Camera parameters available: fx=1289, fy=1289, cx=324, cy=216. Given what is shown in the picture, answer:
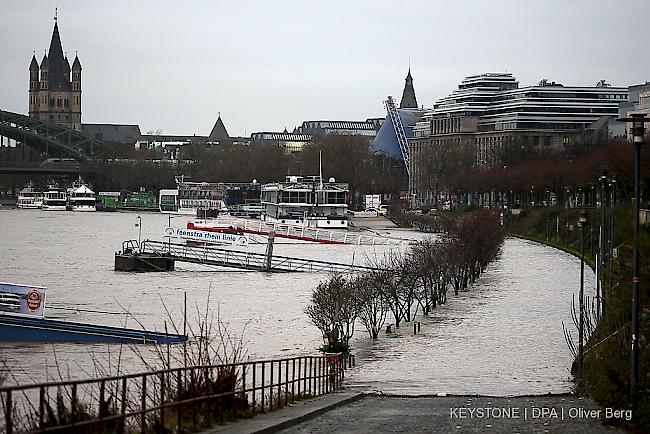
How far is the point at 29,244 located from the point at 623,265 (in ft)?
216

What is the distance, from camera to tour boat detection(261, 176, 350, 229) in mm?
131875

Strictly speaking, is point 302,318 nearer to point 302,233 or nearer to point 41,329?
point 41,329

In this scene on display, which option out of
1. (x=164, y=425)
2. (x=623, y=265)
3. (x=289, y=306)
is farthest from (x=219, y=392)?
(x=289, y=306)

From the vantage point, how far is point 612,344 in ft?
84.8

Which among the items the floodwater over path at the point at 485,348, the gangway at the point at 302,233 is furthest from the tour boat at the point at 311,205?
the floodwater over path at the point at 485,348

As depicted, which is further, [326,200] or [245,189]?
[245,189]

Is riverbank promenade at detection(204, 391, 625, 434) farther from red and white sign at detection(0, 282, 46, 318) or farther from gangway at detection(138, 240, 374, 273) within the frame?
gangway at detection(138, 240, 374, 273)

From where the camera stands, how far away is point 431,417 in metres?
19.1

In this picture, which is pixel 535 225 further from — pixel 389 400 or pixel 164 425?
pixel 164 425

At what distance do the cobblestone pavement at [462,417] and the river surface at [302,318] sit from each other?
136 inches

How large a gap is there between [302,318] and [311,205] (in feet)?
298

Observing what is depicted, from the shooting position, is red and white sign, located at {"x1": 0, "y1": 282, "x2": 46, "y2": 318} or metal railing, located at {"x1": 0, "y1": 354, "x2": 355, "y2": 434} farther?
red and white sign, located at {"x1": 0, "y1": 282, "x2": 46, "y2": 318}

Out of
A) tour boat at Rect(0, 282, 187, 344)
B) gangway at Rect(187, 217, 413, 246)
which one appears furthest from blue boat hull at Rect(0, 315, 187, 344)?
gangway at Rect(187, 217, 413, 246)

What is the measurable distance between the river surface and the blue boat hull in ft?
3.02
